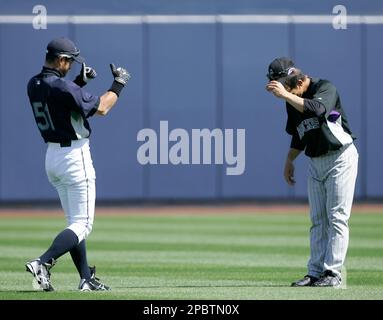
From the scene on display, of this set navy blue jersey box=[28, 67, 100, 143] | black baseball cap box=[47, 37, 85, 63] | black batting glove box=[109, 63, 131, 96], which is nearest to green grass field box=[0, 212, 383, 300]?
navy blue jersey box=[28, 67, 100, 143]

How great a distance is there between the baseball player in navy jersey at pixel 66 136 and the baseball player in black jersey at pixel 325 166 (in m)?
1.49

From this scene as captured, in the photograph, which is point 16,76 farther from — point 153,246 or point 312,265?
point 312,265

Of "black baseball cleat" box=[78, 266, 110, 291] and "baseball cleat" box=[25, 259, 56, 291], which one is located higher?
"baseball cleat" box=[25, 259, 56, 291]

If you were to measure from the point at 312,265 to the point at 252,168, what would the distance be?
1479 centimetres

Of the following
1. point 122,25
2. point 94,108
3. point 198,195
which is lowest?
point 198,195

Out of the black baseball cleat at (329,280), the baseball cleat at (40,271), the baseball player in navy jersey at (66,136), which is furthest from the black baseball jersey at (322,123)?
the baseball cleat at (40,271)

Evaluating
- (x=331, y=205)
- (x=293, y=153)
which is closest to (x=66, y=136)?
(x=293, y=153)

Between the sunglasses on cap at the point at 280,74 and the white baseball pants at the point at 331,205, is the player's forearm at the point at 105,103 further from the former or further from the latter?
the white baseball pants at the point at 331,205

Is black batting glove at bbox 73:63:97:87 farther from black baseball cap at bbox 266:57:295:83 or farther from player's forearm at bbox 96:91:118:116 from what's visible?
black baseball cap at bbox 266:57:295:83

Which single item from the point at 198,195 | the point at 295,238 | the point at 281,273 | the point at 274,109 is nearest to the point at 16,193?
the point at 198,195

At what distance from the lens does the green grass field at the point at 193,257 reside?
324 inches

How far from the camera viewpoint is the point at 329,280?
855 centimetres

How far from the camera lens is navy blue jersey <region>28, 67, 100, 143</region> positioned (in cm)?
796

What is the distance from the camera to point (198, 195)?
2364 cm
